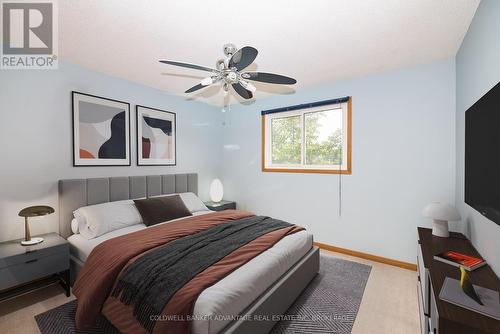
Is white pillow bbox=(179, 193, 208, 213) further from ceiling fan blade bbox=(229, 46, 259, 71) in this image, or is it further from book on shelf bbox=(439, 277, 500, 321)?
book on shelf bbox=(439, 277, 500, 321)

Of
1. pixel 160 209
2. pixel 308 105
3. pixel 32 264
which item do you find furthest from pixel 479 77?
pixel 32 264

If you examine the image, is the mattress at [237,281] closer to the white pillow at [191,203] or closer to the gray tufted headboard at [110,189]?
the gray tufted headboard at [110,189]

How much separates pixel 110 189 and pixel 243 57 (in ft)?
8.22

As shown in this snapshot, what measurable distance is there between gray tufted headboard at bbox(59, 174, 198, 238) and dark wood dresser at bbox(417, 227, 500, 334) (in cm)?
331

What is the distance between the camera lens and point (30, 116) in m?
2.45

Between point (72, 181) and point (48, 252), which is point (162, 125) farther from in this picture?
point (48, 252)

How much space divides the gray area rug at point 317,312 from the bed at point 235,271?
111 mm

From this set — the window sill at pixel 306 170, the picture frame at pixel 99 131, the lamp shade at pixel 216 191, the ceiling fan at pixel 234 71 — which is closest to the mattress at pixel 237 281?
the picture frame at pixel 99 131

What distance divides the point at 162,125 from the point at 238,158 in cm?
153

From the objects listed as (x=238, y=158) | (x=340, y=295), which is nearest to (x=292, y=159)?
(x=238, y=158)

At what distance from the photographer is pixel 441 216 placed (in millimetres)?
2141

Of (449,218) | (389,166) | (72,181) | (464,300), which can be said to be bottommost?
(464,300)

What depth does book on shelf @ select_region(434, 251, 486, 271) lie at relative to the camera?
1.55m

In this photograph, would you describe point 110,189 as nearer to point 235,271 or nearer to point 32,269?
point 32,269
